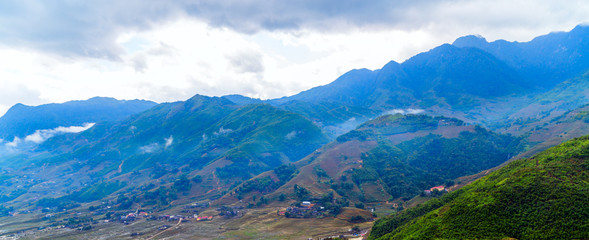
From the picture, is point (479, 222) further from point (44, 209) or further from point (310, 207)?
point (44, 209)

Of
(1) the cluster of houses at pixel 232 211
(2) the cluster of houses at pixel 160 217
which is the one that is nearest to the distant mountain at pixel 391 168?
(1) the cluster of houses at pixel 232 211

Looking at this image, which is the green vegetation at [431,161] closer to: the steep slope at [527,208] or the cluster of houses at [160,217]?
the cluster of houses at [160,217]

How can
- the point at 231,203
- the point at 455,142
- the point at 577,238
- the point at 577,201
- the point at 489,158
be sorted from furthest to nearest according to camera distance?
the point at 455,142 → the point at 489,158 → the point at 231,203 → the point at 577,201 → the point at 577,238

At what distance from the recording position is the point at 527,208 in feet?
141

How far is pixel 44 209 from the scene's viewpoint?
17612 centimetres

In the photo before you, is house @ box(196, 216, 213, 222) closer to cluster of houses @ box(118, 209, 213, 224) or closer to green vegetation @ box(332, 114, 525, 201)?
cluster of houses @ box(118, 209, 213, 224)

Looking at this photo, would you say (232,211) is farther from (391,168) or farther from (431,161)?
(431,161)

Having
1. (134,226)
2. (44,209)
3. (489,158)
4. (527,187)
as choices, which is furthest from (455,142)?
(44,209)

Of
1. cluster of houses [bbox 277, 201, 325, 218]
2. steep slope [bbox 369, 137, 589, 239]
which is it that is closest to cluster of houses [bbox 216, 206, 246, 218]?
cluster of houses [bbox 277, 201, 325, 218]

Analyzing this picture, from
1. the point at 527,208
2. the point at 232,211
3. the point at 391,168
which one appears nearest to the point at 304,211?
the point at 232,211

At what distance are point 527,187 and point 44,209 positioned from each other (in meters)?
233

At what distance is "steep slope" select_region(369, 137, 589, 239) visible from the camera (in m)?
39.0

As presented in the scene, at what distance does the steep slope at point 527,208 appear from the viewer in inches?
1535

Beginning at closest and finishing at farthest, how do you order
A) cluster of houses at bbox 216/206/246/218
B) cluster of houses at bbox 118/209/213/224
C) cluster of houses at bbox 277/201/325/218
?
cluster of houses at bbox 277/201/325/218
cluster of houses at bbox 118/209/213/224
cluster of houses at bbox 216/206/246/218
